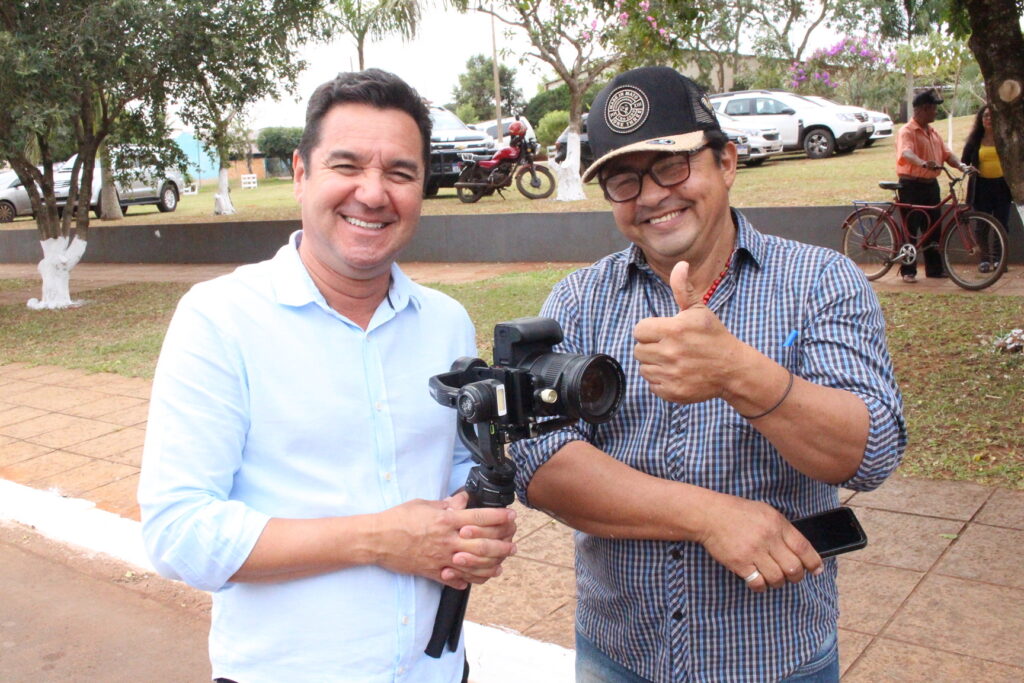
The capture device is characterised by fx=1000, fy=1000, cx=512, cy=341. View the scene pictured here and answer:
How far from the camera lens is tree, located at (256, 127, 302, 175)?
156 feet

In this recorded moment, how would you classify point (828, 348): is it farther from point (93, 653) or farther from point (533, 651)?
point (93, 653)

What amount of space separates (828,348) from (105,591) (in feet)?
13.0

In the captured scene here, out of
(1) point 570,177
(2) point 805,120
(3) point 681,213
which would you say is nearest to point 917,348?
(3) point 681,213

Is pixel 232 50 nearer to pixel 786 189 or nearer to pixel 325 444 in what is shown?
pixel 786 189

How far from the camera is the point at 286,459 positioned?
68.0 inches

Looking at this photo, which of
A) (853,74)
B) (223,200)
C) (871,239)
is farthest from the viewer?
(853,74)

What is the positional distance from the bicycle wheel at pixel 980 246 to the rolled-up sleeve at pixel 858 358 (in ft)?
26.4

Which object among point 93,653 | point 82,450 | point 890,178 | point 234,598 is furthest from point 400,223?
point 890,178

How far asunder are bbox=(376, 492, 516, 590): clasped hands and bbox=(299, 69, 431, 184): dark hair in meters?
0.69

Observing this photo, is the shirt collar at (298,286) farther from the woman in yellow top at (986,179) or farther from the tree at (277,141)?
the tree at (277,141)

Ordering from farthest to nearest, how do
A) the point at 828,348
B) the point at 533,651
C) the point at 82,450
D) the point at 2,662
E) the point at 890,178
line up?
the point at 890,178
the point at 82,450
the point at 2,662
the point at 533,651
the point at 828,348

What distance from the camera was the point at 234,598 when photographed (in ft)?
5.82

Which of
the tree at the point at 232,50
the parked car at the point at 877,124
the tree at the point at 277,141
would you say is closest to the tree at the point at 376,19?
the tree at the point at 232,50

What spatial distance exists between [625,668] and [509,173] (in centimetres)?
1609
